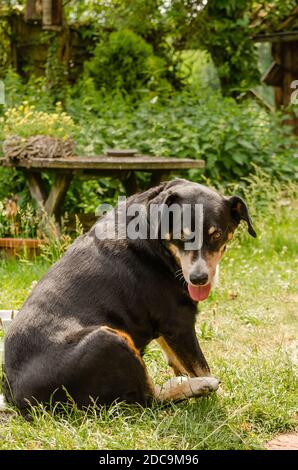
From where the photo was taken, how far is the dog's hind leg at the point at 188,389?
12.6ft

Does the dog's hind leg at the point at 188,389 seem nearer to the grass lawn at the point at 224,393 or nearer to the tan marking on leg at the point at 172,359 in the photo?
the grass lawn at the point at 224,393

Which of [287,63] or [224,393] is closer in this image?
[224,393]

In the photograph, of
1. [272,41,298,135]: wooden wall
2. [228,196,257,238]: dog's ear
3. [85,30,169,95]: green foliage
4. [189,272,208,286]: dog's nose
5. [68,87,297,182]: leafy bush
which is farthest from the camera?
[272,41,298,135]: wooden wall

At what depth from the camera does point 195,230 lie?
3748 millimetres

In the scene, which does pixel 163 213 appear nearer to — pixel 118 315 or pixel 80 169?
pixel 118 315

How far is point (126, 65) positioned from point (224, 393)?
31.7 feet

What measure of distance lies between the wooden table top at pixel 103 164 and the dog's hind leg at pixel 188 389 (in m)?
3.99

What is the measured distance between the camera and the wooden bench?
7.59m

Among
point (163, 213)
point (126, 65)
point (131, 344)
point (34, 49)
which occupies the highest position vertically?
point (34, 49)

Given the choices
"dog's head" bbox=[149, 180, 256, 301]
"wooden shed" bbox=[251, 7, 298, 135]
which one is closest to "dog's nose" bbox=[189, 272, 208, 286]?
"dog's head" bbox=[149, 180, 256, 301]

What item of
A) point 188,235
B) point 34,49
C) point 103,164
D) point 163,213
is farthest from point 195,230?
point 34,49

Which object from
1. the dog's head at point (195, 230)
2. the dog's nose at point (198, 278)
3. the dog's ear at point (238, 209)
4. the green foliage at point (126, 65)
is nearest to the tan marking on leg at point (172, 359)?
the dog's head at point (195, 230)

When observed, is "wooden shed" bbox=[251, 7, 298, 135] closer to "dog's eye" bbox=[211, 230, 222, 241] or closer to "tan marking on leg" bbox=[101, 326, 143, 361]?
"dog's eye" bbox=[211, 230, 222, 241]

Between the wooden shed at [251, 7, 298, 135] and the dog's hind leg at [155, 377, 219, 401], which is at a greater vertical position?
the wooden shed at [251, 7, 298, 135]
